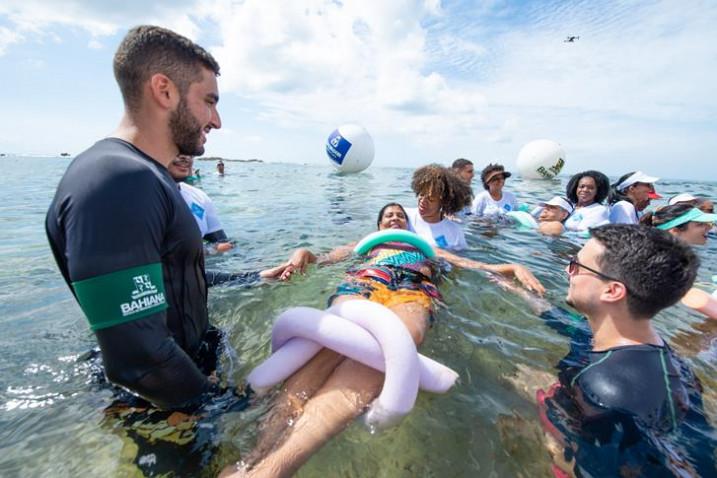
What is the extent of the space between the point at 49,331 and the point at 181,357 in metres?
3.18

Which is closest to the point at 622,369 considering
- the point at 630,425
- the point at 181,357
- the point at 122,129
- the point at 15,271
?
the point at 630,425

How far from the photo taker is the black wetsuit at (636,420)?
6.74 feet

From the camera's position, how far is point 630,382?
2090mm

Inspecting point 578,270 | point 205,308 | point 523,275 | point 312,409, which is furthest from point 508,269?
point 205,308

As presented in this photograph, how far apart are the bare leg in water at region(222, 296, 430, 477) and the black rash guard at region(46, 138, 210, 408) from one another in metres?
0.56

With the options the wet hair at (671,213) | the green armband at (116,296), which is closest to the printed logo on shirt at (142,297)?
the green armband at (116,296)

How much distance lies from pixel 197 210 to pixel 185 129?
3.81m

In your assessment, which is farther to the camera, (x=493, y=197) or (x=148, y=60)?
(x=493, y=197)

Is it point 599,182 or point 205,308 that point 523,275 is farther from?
point 599,182

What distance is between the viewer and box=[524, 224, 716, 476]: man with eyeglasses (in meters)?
2.07

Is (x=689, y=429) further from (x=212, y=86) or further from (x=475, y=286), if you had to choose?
(x=212, y=86)

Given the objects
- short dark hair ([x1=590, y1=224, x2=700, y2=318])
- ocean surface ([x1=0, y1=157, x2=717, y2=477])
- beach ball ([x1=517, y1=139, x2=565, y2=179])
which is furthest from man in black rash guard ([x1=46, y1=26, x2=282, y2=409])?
beach ball ([x1=517, y1=139, x2=565, y2=179])

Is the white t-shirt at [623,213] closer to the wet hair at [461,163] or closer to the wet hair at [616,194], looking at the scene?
the wet hair at [616,194]

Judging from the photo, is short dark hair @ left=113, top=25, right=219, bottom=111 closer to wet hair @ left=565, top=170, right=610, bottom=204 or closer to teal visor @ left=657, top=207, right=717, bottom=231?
teal visor @ left=657, top=207, right=717, bottom=231
